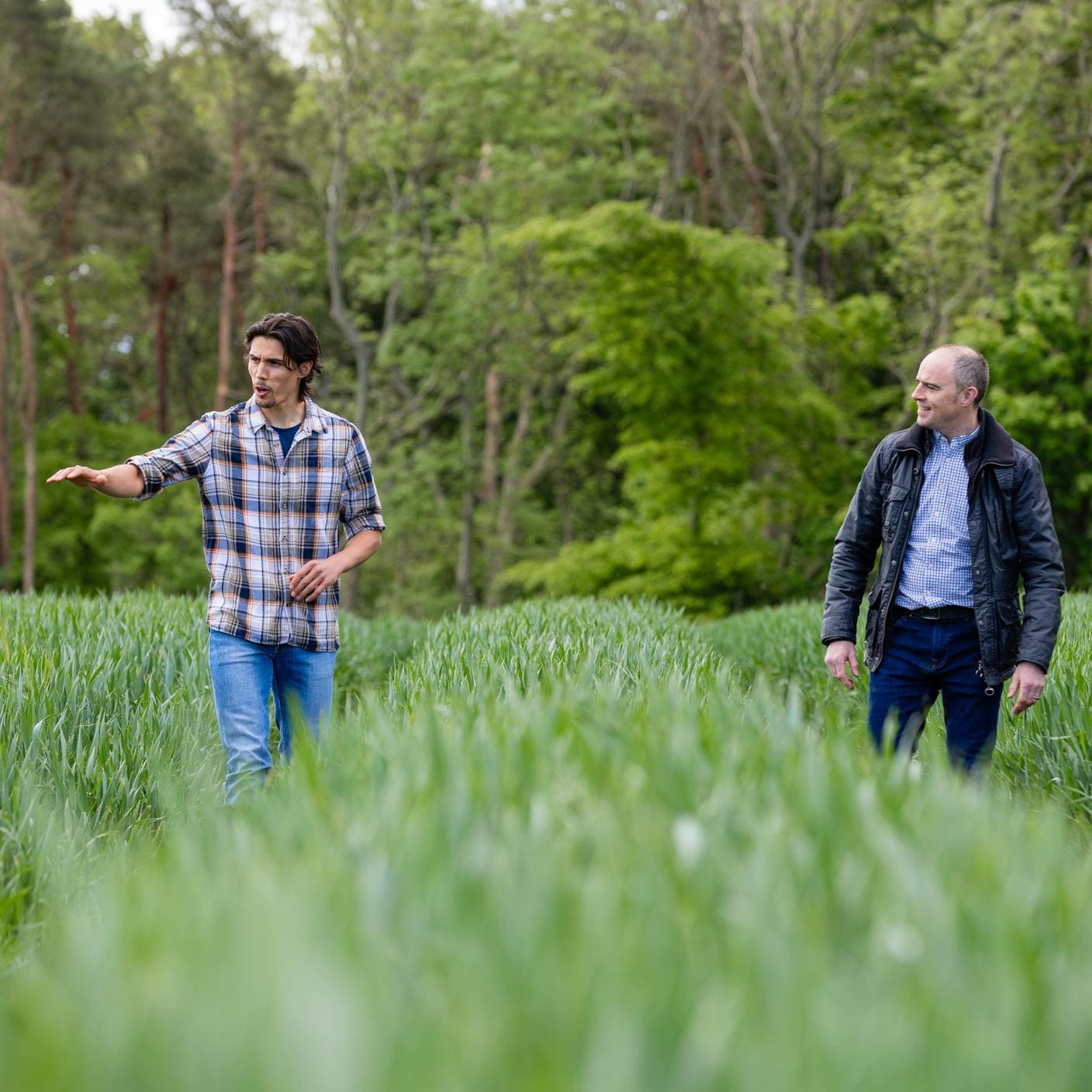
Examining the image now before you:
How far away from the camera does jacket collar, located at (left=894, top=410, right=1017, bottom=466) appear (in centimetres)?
424

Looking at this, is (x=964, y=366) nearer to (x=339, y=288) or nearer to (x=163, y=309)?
(x=339, y=288)

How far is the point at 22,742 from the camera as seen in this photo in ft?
13.7

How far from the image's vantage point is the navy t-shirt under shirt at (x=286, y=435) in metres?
4.36

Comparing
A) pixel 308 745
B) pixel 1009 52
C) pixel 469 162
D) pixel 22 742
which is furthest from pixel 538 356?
pixel 308 745

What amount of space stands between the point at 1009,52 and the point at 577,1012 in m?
22.2

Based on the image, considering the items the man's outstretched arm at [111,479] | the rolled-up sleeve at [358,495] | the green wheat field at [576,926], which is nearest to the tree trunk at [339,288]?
the rolled-up sleeve at [358,495]

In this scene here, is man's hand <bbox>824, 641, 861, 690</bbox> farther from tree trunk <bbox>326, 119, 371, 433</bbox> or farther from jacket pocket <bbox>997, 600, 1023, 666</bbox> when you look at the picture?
tree trunk <bbox>326, 119, 371, 433</bbox>

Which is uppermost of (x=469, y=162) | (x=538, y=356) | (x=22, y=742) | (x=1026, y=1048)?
(x=469, y=162)

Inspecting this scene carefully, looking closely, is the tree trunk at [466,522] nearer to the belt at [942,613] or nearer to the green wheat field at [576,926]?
the belt at [942,613]

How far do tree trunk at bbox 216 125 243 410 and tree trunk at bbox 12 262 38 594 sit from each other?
164 inches

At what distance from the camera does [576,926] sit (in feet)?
5.31

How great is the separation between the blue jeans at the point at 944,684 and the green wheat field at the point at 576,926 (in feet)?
4.85

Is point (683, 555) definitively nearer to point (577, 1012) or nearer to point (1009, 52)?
point (1009, 52)

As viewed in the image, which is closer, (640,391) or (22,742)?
(22,742)
